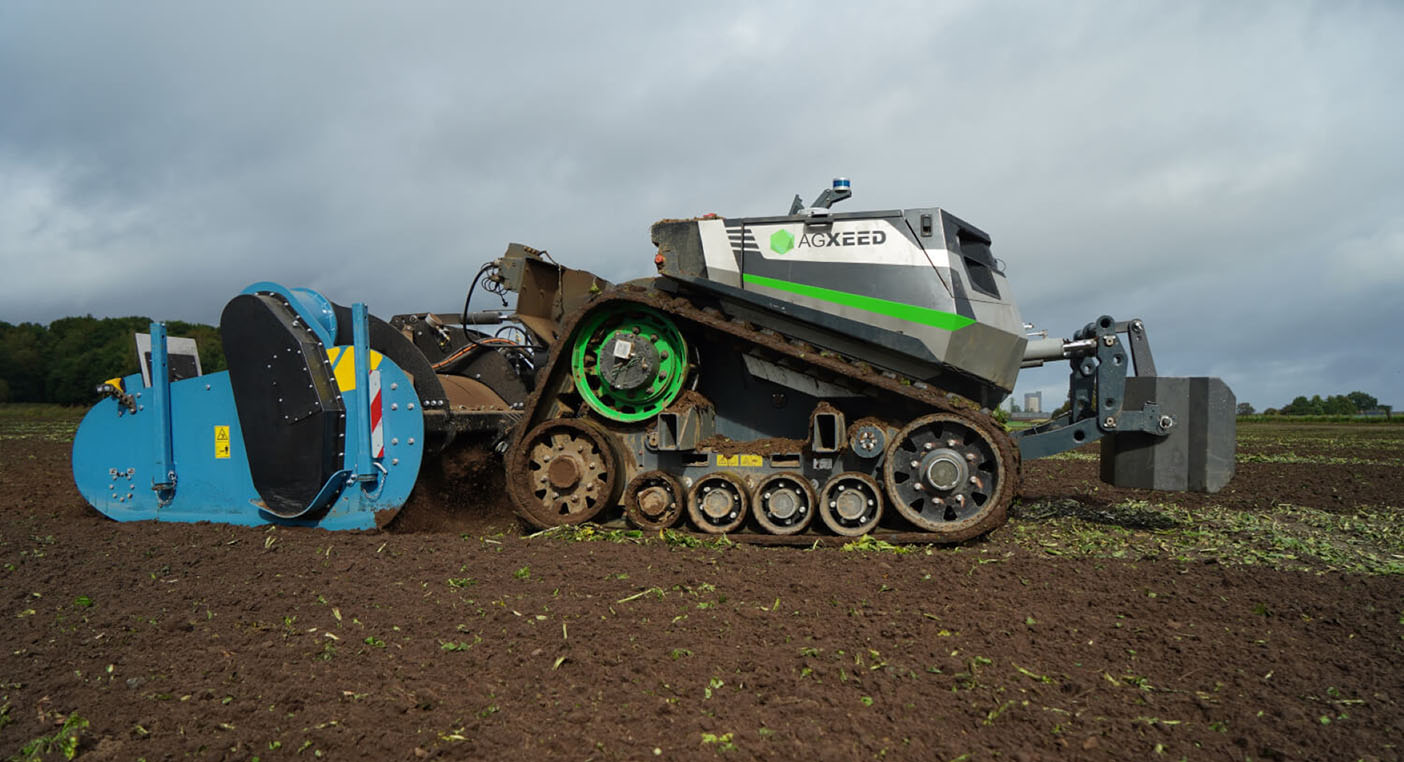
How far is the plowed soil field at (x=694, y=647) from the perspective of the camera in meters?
3.16

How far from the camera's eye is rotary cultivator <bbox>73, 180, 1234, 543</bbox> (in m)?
6.38

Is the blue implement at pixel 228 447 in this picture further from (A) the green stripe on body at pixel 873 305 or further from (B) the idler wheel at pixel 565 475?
(A) the green stripe on body at pixel 873 305

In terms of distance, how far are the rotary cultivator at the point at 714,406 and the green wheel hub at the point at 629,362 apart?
0.08ft

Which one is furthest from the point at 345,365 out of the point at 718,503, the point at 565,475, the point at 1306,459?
the point at 1306,459

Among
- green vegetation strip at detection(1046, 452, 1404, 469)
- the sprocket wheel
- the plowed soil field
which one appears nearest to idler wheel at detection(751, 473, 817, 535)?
the plowed soil field

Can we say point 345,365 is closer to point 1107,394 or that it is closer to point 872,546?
point 872,546

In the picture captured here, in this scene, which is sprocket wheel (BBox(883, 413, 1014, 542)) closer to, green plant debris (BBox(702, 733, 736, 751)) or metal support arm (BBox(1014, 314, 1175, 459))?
metal support arm (BBox(1014, 314, 1175, 459))

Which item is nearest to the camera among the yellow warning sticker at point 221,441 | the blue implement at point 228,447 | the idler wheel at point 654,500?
the idler wheel at point 654,500

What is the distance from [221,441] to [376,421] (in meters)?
1.58

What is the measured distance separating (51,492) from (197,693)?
9.02m

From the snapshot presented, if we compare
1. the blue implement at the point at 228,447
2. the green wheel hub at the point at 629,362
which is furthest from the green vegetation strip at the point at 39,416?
the green wheel hub at the point at 629,362

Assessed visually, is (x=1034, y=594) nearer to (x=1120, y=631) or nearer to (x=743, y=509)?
(x=1120, y=631)

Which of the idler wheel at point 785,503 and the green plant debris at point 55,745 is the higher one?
the idler wheel at point 785,503

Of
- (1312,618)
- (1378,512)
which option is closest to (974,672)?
(1312,618)
